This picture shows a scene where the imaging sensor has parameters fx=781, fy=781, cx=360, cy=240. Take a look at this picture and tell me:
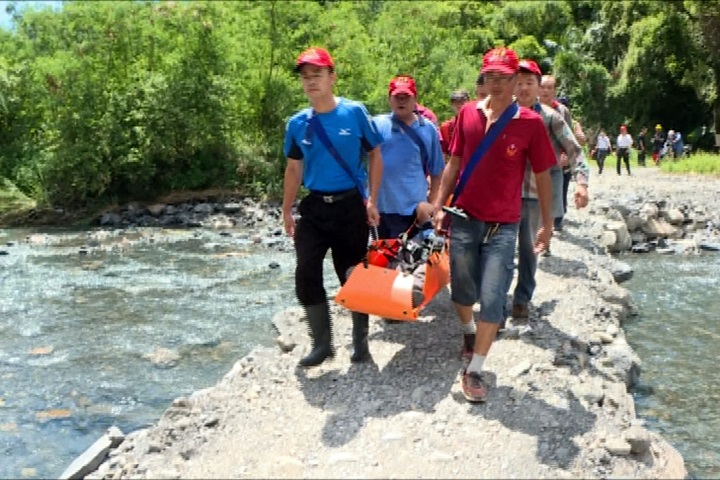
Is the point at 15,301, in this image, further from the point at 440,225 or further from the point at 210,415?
the point at 440,225

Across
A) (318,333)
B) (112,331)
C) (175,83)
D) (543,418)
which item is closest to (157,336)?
(112,331)

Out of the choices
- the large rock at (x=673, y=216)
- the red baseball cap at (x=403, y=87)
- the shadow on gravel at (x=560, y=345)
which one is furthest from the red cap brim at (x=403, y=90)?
the large rock at (x=673, y=216)

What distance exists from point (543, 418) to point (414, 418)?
2.49ft

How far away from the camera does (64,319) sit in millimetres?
9078

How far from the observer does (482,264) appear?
485 centimetres

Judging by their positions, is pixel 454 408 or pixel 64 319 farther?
pixel 64 319

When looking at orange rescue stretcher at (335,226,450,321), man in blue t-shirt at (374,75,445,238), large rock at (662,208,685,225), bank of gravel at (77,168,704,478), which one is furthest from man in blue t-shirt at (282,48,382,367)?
large rock at (662,208,685,225)

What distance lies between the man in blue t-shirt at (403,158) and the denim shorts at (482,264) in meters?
0.89

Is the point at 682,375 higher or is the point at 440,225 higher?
the point at 440,225

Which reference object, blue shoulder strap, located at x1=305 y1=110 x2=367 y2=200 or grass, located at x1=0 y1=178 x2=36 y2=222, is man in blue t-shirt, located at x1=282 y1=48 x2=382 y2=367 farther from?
grass, located at x1=0 y1=178 x2=36 y2=222

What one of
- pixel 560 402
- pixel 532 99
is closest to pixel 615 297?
pixel 532 99

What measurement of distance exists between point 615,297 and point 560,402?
4061 millimetres

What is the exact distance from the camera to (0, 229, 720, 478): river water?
5.80 meters

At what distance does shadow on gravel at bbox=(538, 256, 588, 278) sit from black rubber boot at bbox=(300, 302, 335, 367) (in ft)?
12.6
